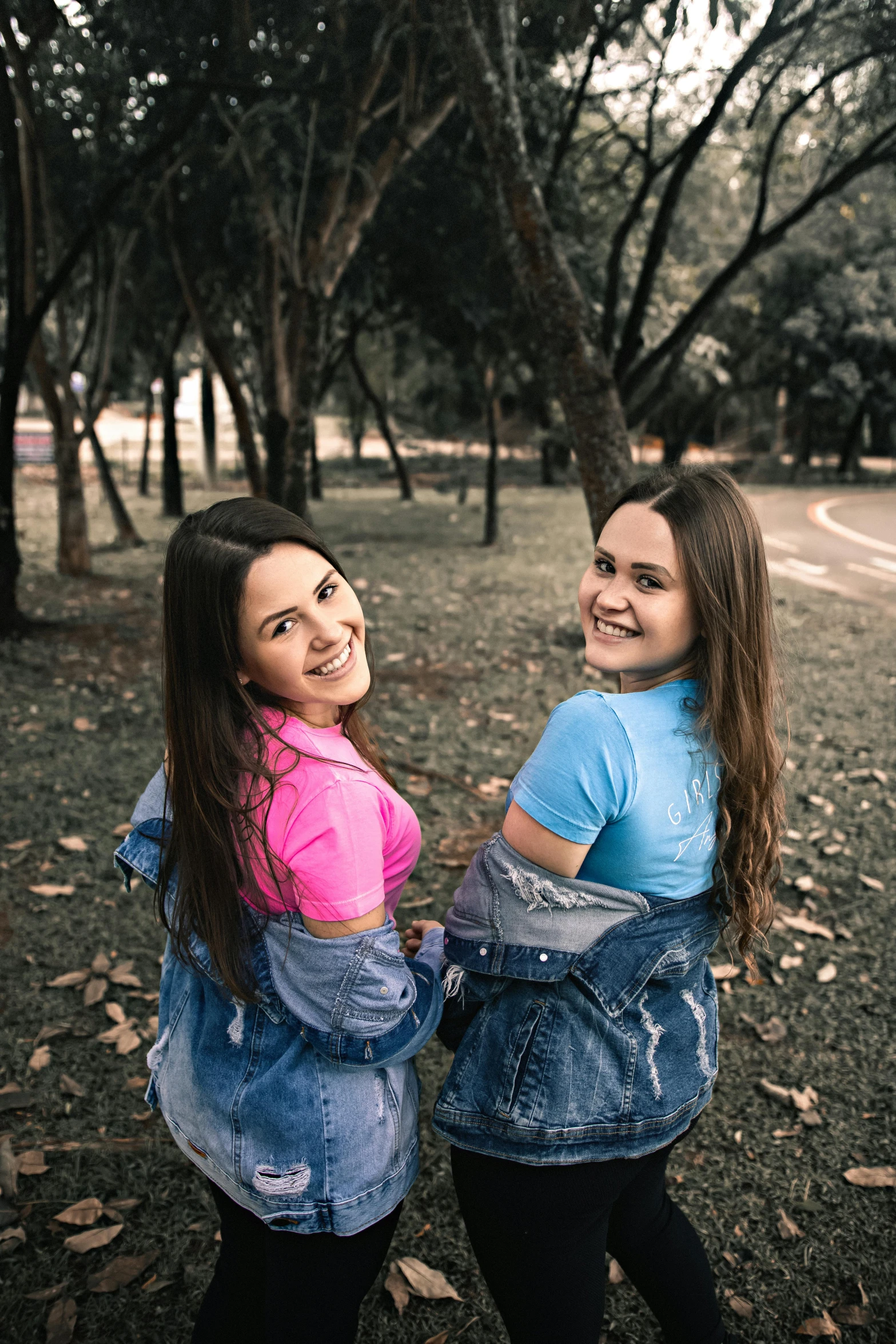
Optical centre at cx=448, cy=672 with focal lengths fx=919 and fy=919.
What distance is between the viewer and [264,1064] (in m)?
1.50

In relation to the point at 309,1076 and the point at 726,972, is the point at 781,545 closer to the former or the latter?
the point at 726,972

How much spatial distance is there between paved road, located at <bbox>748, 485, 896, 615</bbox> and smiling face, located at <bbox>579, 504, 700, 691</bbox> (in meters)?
9.60

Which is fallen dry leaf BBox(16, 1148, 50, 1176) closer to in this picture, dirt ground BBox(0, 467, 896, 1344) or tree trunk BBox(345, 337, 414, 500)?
dirt ground BBox(0, 467, 896, 1344)

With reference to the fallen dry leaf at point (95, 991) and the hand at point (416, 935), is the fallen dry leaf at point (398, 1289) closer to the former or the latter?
the hand at point (416, 935)

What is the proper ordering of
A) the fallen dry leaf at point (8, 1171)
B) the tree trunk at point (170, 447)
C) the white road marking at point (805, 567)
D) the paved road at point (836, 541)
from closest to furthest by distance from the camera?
the fallen dry leaf at point (8, 1171) < the paved road at point (836, 541) < the white road marking at point (805, 567) < the tree trunk at point (170, 447)

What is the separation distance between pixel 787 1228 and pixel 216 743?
2.27m

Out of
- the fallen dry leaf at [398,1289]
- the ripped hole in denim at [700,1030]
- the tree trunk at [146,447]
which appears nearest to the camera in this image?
the ripped hole in denim at [700,1030]

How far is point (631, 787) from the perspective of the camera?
1.41m

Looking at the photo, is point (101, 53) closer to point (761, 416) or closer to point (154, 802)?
point (154, 802)

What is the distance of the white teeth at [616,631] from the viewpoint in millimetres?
1572

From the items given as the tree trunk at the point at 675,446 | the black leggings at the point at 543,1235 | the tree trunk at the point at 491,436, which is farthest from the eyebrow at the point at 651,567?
the tree trunk at the point at 675,446

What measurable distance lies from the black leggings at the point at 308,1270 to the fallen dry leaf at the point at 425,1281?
916mm

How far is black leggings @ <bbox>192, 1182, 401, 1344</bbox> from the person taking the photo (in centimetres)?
152

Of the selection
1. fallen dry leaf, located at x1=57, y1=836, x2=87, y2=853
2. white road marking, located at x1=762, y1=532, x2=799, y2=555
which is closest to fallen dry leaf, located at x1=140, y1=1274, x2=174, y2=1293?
fallen dry leaf, located at x1=57, y1=836, x2=87, y2=853
